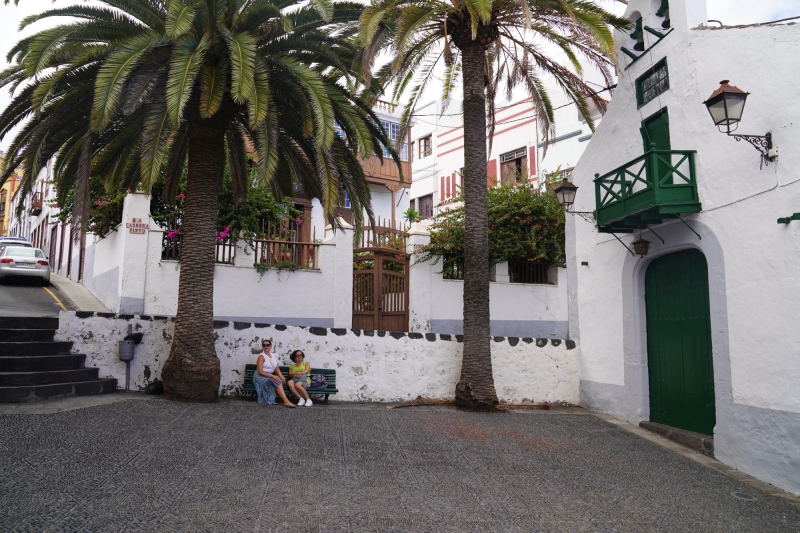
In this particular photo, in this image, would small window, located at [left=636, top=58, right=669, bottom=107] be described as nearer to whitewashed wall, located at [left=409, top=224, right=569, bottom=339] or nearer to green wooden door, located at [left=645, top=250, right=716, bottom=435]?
green wooden door, located at [left=645, top=250, right=716, bottom=435]

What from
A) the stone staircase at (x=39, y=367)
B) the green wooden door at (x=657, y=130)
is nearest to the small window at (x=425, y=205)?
the green wooden door at (x=657, y=130)

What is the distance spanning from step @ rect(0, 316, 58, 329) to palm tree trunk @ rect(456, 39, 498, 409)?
23.7ft

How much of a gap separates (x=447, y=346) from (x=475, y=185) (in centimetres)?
315

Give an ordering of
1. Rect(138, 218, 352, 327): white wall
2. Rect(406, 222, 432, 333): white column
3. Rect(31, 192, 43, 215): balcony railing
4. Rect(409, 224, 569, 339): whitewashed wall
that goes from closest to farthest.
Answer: Rect(138, 218, 352, 327): white wall
Rect(406, 222, 432, 333): white column
Rect(409, 224, 569, 339): whitewashed wall
Rect(31, 192, 43, 215): balcony railing

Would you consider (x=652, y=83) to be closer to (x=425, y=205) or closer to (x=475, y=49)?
(x=475, y=49)

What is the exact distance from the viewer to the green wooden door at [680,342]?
30.9 ft

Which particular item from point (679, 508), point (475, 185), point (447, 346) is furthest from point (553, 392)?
point (679, 508)

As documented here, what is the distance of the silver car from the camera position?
733 inches

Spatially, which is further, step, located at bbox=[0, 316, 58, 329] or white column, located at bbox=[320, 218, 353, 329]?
white column, located at bbox=[320, 218, 353, 329]

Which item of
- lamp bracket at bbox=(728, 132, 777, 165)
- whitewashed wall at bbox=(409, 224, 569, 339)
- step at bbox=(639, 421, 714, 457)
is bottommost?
step at bbox=(639, 421, 714, 457)

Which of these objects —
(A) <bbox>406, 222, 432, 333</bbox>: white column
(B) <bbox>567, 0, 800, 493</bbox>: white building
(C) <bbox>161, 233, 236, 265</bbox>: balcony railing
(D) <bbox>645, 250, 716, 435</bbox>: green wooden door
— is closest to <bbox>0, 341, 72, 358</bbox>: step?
(C) <bbox>161, 233, 236, 265</bbox>: balcony railing

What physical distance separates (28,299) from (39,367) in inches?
283

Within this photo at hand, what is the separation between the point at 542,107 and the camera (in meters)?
12.9

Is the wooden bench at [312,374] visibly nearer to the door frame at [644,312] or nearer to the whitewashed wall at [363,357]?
the whitewashed wall at [363,357]
